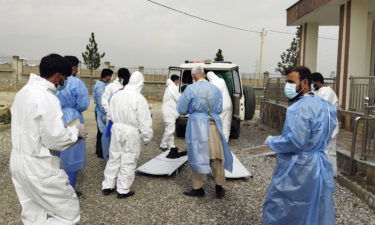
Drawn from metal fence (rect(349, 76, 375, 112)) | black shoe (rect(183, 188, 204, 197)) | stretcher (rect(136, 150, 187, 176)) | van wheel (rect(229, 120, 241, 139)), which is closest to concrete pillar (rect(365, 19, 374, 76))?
metal fence (rect(349, 76, 375, 112))

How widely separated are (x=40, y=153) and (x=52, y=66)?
2.34 ft

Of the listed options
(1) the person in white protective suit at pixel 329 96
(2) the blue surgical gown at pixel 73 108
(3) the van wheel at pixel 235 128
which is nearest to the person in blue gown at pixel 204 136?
(2) the blue surgical gown at pixel 73 108

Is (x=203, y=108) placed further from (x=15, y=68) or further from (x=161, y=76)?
(x=15, y=68)

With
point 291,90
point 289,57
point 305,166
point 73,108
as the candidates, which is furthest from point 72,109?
point 289,57

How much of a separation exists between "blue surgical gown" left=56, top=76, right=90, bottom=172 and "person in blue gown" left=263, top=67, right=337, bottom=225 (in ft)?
9.07

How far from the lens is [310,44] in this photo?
47.0 ft

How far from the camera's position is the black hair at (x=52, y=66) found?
2996 millimetres

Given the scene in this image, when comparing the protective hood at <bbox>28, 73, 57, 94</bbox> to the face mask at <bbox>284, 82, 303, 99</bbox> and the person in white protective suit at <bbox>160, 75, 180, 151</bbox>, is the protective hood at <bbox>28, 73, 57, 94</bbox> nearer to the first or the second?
the face mask at <bbox>284, 82, 303, 99</bbox>

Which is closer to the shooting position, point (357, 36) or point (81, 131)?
point (81, 131)

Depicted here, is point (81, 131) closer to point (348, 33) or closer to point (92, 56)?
point (348, 33)

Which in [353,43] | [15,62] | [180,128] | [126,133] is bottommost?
[180,128]

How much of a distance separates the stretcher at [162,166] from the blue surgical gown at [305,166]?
134 inches

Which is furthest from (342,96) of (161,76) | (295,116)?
(161,76)

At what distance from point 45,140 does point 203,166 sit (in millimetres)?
2649
